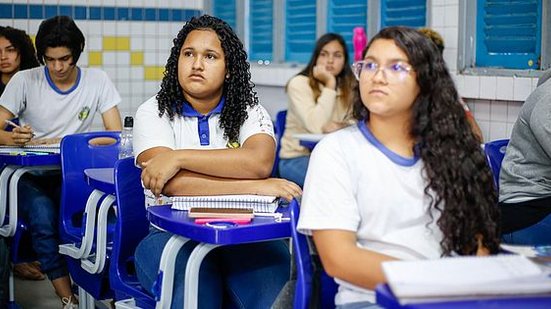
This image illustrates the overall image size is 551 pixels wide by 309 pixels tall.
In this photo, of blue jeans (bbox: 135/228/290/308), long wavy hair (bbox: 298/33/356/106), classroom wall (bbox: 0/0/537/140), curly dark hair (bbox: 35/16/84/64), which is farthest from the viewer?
long wavy hair (bbox: 298/33/356/106)

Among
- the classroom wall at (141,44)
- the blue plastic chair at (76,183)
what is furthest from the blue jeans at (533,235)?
the classroom wall at (141,44)

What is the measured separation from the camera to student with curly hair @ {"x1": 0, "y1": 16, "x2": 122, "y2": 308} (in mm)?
3871

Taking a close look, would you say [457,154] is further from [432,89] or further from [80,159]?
[80,159]

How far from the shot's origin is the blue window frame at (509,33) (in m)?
4.80

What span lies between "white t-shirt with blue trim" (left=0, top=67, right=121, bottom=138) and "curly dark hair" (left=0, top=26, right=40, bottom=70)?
0.49 metres

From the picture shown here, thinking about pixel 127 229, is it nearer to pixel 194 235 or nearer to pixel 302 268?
pixel 194 235

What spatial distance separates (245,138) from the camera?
2953 millimetres

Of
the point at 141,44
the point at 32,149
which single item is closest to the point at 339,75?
the point at 141,44

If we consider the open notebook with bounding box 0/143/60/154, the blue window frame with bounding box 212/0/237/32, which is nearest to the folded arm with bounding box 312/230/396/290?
the open notebook with bounding box 0/143/60/154

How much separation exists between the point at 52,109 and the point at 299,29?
3.03m

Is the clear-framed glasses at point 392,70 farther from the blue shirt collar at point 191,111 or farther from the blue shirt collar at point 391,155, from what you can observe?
the blue shirt collar at point 191,111

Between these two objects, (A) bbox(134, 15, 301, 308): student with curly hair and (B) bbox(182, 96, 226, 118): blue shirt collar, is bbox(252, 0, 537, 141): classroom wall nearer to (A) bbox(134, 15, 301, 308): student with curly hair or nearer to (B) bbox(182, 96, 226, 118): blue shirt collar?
(A) bbox(134, 15, 301, 308): student with curly hair

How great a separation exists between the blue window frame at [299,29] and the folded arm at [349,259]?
16.4ft

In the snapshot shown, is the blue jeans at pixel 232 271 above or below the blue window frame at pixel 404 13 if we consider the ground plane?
below
